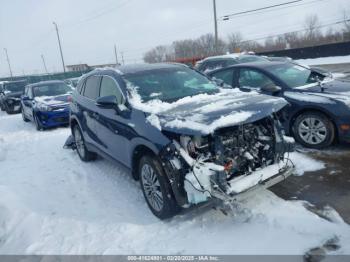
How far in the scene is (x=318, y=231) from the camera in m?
3.29

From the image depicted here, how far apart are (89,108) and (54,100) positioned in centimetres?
584

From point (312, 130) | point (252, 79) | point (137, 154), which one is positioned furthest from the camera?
point (252, 79)

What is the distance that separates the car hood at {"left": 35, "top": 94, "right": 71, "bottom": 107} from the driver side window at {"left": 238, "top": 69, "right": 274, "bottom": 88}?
20.7 ft

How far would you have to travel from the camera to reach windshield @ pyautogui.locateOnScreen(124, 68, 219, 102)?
448cm

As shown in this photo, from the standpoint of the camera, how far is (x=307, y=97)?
5.61 metres

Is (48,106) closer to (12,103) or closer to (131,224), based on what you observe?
(131,224)

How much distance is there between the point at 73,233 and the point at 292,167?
282 cm

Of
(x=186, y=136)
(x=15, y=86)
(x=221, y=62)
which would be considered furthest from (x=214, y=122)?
(x=15, y=86)

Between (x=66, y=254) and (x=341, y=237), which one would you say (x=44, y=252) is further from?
(x=341, y=237)

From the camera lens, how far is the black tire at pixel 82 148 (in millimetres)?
6344

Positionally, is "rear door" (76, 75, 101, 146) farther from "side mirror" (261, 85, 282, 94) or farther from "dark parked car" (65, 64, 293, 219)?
"side mirror" (261, 85, 282, 94)

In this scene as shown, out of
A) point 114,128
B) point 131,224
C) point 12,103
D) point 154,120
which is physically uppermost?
point 154,120

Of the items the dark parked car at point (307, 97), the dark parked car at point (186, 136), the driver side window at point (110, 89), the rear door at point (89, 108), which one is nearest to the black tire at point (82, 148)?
the rear door at point (89, 108)

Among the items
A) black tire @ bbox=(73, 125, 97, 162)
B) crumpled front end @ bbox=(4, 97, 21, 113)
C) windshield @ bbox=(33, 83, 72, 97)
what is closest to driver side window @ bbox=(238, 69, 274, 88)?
black tire @ bbox=(73, 125, 97, 162)
